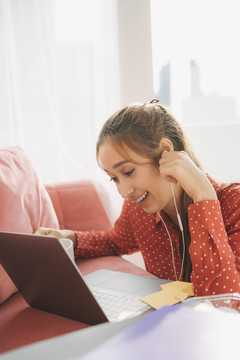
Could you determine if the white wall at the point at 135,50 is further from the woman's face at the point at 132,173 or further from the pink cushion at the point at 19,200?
the woman's face at the point at 132,173

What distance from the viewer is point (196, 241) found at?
0.97 meters

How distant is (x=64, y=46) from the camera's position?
6.17 ft

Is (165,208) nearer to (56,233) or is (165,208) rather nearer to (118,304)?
(56,233)

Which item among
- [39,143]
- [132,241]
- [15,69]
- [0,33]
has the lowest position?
[132,241]

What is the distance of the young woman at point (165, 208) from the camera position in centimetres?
95

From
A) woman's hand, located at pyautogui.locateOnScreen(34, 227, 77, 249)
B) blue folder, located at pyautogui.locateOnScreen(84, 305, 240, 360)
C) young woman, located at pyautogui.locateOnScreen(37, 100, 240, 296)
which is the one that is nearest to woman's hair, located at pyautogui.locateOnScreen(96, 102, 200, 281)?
young woman, located at pyautogui.locateOnScreen(37, 100, 240, 296)

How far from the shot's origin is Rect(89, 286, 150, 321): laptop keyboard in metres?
0.76

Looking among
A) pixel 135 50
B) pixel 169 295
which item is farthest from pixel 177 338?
pixel 135 50

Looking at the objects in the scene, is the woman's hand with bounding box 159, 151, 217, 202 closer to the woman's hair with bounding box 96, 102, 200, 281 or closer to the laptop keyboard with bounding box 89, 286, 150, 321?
the woman's hair with bounding box 96, 102, 200, 281

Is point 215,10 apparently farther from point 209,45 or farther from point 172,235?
point 172,235

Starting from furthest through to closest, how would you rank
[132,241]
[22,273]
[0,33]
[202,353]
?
1. [0,33]
2. [132,241]
3. [22,273]
4. [202,353]

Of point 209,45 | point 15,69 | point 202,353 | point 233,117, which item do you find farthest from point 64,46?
point 202,353

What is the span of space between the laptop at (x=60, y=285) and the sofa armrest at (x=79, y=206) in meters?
0.53

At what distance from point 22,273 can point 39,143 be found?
118 centimetres
